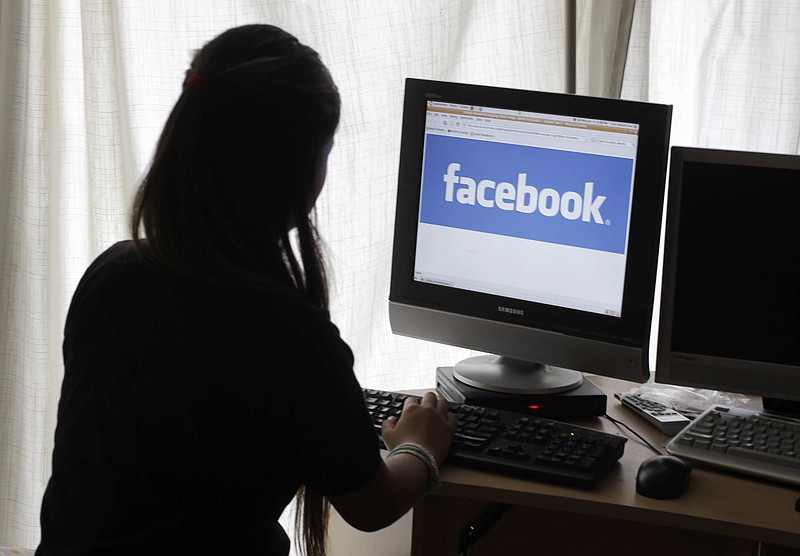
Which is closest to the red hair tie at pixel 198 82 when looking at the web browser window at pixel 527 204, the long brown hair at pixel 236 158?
the long brown hair at pixel 236 158

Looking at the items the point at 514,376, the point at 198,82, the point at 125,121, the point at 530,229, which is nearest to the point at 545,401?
the point at 514,376

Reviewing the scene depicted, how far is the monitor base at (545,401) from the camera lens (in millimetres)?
1496

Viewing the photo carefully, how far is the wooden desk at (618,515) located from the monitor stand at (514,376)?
8cm

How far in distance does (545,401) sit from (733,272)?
0.36 metres

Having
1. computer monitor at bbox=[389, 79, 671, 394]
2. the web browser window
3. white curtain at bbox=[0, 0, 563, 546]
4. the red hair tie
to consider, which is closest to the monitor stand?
computer monitor at bbox=[389, 79, 671, 394]

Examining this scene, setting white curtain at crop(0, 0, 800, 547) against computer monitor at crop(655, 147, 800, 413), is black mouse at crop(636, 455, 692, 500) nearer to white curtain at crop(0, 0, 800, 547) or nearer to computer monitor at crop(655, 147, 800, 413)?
computer monitor at crop(655, 147, 800, 413)

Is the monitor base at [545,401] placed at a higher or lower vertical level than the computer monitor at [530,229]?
lower

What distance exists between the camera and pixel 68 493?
1.10m

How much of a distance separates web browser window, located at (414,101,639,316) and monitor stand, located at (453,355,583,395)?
138 millimetres

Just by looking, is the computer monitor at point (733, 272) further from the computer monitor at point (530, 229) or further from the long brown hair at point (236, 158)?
the long brown hair at point (236, 158)

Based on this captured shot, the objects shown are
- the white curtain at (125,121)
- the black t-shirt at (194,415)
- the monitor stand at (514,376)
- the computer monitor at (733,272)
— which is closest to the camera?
the black t-shirt at (194,415)

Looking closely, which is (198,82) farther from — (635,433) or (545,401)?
(635,433)

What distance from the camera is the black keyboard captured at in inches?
50.1

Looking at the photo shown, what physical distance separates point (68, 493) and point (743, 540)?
90cm
